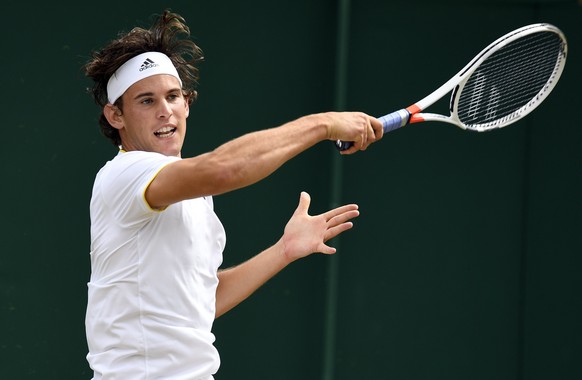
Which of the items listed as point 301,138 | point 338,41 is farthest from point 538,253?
point 301,138

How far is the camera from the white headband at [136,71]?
3432mm

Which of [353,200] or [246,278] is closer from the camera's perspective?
[246,278]

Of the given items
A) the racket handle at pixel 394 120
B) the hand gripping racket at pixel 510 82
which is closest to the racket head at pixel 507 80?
the hand gripping racket at pixel 510 82

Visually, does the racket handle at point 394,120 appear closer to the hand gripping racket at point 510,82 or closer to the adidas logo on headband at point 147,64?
the hand gripping racket at point 510,82

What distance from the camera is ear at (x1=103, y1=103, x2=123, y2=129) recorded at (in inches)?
136

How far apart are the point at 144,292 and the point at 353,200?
2175 mm

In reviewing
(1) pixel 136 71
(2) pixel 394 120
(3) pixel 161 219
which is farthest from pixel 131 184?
(2) pixel 394 120

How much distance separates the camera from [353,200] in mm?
5152

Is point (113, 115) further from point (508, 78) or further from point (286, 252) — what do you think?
point (508, 78)

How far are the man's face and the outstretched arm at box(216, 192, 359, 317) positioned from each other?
46 cm

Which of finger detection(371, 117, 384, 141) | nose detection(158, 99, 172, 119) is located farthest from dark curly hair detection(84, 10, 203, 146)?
finger detection(371, 117, 384, 141)

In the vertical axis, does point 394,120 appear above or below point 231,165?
above

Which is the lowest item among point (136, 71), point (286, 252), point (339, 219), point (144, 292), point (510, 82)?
point (144, 292)

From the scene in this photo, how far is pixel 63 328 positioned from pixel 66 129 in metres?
0.81
